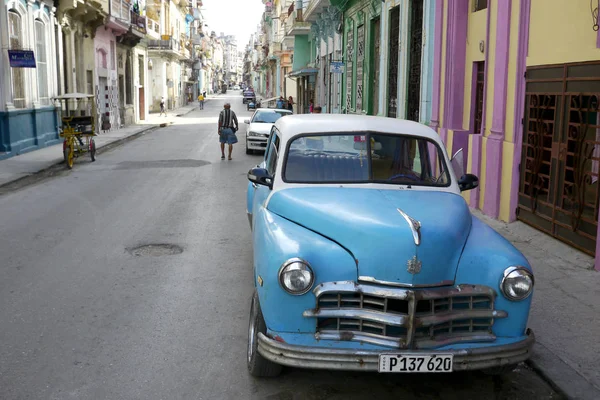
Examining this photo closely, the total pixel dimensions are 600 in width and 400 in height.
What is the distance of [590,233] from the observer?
7699 mm

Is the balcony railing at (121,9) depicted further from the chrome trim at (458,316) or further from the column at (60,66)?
the chrome trim at (458,316)

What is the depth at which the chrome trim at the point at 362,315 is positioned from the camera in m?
3.89

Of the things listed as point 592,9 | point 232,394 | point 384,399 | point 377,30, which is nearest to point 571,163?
point 592,9

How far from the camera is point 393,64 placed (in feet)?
59.6

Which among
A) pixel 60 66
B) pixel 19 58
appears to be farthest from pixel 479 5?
pixel 60 66

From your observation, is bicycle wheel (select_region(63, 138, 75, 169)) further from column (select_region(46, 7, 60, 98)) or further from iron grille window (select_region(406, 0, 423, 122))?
iron grille window (select_region(406, 0, 423, 122))

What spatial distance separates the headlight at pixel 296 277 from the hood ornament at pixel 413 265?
1.96 feet

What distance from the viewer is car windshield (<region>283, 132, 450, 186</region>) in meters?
5.33

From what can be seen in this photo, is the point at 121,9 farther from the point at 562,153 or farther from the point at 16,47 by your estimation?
the point at 562,153

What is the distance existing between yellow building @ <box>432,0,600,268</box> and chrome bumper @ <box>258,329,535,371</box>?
13.7ft

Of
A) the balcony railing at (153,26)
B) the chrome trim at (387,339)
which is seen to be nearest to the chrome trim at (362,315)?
the chrome trim at (387,339)

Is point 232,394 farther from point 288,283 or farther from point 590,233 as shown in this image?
point 590,233

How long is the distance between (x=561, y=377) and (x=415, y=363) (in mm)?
1389

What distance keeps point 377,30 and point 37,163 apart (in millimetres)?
11015
